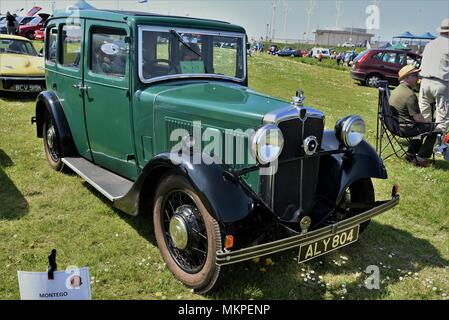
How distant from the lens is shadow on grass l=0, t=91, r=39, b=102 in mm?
9898

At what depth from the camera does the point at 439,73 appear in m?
6.59

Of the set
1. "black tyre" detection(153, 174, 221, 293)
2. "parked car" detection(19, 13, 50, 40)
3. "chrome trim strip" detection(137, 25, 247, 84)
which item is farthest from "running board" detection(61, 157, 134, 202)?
"parked car" detection(19, 13, 50, 40)

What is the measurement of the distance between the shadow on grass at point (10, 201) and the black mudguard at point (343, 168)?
2.99 metres

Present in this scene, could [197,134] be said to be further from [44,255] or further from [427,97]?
[427,97]

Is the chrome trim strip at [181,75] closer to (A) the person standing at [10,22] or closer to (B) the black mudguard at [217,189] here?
(B) the black mudguard at [217,189]

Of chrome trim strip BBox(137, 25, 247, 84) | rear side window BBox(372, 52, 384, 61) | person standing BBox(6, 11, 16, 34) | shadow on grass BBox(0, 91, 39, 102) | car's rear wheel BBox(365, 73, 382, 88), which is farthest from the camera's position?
person standing BBox(6, 11, 16, 34)

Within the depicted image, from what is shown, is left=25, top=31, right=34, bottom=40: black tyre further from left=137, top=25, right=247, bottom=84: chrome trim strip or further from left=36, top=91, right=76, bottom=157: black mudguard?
left=137, top=25, right=247, bottom=84: chrome trim strip

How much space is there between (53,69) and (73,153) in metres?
1.15

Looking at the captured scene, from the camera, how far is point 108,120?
4316 millimetres

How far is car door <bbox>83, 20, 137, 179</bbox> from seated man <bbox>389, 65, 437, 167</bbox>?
409 cm

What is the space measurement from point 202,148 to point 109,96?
135 centimetres

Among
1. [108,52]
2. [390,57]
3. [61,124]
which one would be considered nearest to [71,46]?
[61,124]

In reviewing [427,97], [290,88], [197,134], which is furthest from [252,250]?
[290,88]
